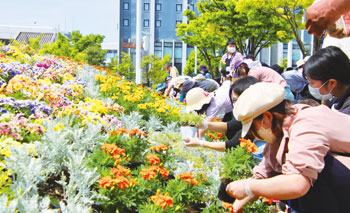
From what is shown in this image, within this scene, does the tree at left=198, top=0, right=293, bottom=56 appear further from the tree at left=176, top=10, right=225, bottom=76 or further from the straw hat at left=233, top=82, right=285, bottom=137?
the straw hat at left=233, top=82, right=285, bottom=137

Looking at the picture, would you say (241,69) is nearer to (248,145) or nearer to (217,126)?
(217,126)

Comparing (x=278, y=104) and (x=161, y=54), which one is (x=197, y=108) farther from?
(x=161, y=54)

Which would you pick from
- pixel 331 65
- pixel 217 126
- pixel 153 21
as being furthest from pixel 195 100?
pixel 153 21

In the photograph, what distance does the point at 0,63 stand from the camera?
5.30 meters

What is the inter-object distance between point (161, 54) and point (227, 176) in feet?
134

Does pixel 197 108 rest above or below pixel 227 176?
above

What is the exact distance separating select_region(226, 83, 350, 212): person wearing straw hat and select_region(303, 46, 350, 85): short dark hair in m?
0.81

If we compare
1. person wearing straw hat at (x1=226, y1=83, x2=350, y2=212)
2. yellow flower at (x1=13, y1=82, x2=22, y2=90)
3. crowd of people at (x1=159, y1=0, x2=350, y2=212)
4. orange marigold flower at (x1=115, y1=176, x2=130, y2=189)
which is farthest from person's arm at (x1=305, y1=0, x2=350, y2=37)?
yellow flower at (x1=13, y1=82, x2=22, y2=90)

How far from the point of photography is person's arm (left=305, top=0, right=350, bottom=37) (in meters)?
1.90

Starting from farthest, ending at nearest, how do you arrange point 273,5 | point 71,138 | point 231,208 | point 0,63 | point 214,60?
point 214,60, point 273,5, point 0,63, point 71,138, point 231,208

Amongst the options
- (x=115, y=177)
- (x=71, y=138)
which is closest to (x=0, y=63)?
(x=71, y=138)

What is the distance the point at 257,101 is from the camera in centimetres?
161

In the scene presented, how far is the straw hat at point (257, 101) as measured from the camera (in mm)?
1613

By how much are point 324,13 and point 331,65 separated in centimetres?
56
